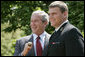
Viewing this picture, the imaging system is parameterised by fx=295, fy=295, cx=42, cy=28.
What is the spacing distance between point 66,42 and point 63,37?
0.10 meters

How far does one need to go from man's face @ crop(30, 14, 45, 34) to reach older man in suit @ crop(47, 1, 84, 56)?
1.44 ft

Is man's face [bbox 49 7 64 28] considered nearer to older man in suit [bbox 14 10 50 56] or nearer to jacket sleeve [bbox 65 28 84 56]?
jacket sleeve [bbox 65 28 84 56]

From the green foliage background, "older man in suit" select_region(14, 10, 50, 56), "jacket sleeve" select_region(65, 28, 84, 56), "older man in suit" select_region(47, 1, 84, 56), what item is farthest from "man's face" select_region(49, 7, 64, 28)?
the green foliage background

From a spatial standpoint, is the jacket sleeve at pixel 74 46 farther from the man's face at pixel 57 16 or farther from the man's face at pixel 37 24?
the man's face at pixel 37 24

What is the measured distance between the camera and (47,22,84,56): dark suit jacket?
11.1 feet

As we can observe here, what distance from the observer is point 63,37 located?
11.5 ft

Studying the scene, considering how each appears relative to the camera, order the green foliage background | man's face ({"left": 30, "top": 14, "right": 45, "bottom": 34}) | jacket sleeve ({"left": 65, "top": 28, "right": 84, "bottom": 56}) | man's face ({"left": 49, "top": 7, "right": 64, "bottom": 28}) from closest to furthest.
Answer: jacket sleeve ({"left": 65, "top": 28, "right": 84, "bottom": 56}) < man's face ({"left": 49, "top": 7, "right": 64, "bottom": 28}) < man's face ({"left": 30, "top": 14, "right": 45, "bottom": 34}) < the green foliage background

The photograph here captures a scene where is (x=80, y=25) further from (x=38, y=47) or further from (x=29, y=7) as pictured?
(x=38, y=47)

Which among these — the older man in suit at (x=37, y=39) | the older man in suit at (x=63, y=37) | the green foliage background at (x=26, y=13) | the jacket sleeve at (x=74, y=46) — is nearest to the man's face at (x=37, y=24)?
the older man in suit at (x=37, y=39)

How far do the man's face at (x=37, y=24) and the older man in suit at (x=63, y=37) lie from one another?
0.44 meters

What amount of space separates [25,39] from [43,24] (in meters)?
0.34

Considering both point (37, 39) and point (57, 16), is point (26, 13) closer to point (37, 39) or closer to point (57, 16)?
point (37, 39)

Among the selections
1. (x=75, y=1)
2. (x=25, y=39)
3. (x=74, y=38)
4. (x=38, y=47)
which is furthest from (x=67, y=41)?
(x=75, y=1)

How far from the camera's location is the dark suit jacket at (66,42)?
340 cm
